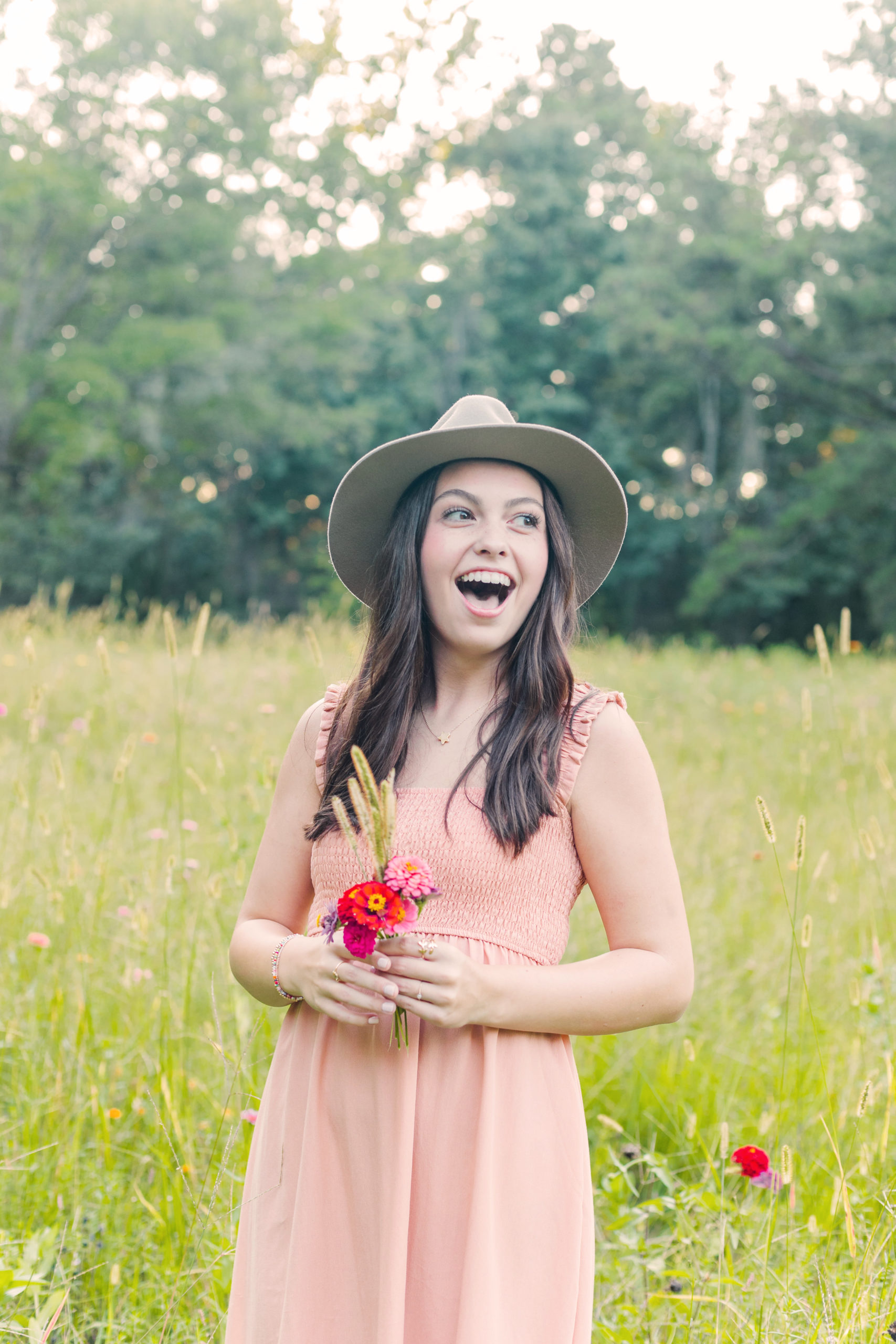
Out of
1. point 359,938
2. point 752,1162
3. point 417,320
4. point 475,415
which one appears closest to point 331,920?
point 359,938

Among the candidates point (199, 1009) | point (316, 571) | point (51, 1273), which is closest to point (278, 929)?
point (51, 1273)

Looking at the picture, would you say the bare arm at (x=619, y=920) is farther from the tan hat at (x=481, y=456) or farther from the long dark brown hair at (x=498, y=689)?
the tan hat at (x=481, y=456)

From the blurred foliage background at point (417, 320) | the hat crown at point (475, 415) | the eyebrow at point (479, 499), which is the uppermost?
the blurred foliage background at point (417, 320)

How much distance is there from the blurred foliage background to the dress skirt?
12.4m

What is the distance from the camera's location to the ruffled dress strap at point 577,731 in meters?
1.39

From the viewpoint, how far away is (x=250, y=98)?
16.1 meters

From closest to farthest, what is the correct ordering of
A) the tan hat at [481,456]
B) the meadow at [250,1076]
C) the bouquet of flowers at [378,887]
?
the bouquet of flowers at [378,887] < the tan hat at [481,456] < the meadow at [250,1076]

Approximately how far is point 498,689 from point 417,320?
896 inches

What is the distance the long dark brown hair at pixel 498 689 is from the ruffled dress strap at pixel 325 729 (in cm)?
1

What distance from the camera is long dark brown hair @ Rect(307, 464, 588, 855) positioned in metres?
1.37

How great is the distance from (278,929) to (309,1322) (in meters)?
0.49

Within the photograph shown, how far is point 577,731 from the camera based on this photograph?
1.42 meters

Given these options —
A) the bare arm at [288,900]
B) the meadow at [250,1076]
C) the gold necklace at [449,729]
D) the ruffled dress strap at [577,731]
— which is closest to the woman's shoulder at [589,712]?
the ruffled dress strap at [577,731]

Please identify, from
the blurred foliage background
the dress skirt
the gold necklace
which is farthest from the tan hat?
the blurred foliage background
